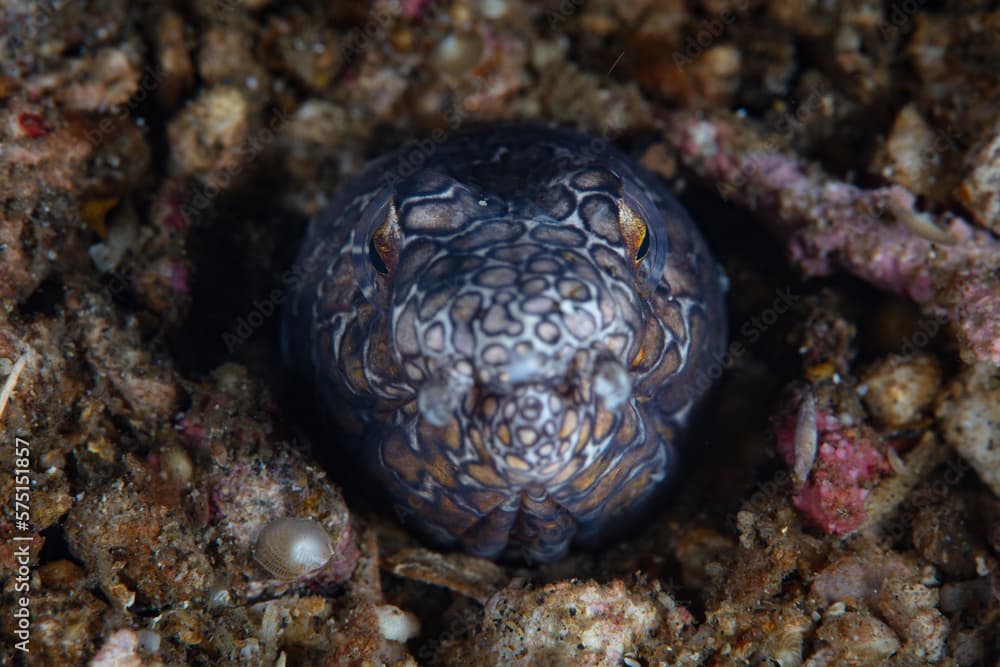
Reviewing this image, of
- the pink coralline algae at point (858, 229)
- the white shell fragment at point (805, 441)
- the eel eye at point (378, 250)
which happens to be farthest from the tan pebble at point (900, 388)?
the eel eye at point (378, 250)

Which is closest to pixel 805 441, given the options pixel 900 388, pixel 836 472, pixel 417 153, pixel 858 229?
pixel 836 472

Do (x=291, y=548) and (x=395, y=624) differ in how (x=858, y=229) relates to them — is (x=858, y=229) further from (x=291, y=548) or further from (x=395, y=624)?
(x=291, y=548)

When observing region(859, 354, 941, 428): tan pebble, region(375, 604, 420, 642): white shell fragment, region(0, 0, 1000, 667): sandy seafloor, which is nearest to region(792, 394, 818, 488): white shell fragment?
region(0, 0, 1000, 667): sandy seafloor

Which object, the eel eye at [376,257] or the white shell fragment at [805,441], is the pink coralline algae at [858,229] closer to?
the white shell fragment at [805,441]

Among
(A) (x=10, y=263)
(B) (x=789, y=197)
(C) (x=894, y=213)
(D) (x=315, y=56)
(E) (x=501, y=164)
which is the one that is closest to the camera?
(A) (x=10, y=263)

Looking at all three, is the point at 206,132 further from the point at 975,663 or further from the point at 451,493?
the point at 975,663

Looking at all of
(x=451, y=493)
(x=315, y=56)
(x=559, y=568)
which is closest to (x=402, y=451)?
(x=451, y=493)
